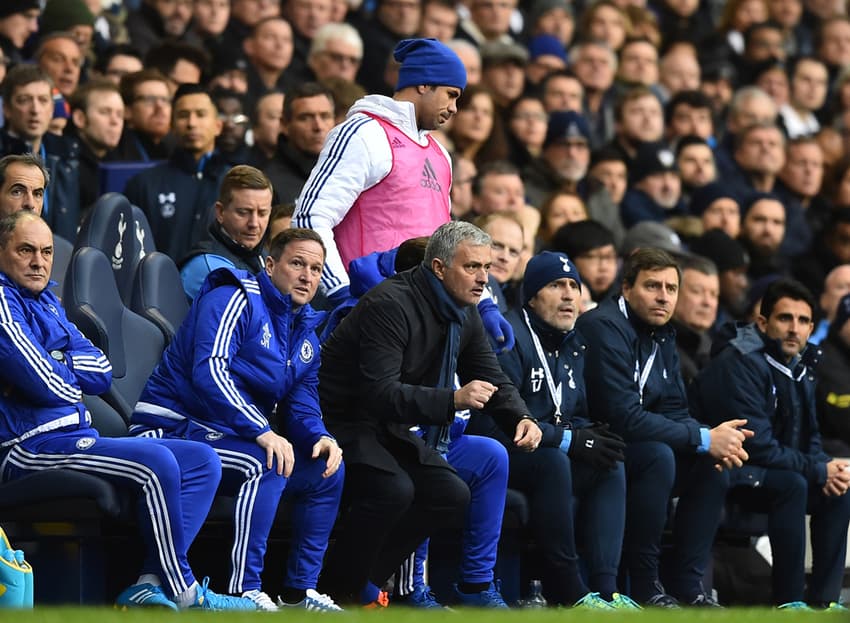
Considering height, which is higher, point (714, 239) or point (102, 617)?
point (714, 239)

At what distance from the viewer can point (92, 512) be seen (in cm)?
738

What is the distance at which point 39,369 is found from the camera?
23.9 ft

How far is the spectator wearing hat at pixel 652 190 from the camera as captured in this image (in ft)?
44.4

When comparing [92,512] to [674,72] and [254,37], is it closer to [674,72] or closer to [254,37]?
[254,37]

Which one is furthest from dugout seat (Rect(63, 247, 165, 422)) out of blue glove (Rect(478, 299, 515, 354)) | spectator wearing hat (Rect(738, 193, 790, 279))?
spectator wearing hat (Rect(738, 193, 790, 279))

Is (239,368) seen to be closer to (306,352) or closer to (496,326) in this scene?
(306,352)

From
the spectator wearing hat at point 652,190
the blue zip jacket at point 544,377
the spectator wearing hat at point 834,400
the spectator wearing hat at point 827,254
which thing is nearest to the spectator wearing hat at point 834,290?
the spectator wearing hat at point 834,400

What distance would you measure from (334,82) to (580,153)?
7.83 feet

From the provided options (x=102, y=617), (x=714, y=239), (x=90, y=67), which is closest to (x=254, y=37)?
(x=90, y=67)

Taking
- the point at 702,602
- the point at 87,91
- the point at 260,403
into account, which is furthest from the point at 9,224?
the point at 702,602

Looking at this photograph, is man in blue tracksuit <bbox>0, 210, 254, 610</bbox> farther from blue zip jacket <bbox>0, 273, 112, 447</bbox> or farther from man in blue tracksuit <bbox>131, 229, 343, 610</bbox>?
man in blue tracksuit <bbox>131, 229, 343, 610</bbox>

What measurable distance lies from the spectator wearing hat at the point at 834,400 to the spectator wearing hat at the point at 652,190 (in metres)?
2.44

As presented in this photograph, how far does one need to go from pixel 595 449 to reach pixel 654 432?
0.55 m

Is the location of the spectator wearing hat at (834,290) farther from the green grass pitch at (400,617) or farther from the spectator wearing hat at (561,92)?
the green grass pitch at (400,617)
